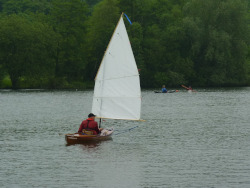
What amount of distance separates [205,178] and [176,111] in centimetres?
3687

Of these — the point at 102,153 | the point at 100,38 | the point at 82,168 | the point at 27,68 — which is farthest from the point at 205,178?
the point at 100,38

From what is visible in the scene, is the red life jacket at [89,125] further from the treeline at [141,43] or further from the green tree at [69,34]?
the green tree at [69,34]

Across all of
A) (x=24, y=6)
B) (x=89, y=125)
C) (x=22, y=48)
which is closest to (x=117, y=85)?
(x=89, y=125)

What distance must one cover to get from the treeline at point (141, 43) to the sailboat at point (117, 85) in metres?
76.8

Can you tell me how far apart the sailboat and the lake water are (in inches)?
77.4

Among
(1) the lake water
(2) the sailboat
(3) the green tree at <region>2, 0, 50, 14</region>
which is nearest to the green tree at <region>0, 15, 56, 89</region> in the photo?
(3) the green tree at <region>2, 0, 50, 14</region>

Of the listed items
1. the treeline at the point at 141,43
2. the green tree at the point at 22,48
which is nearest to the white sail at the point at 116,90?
the treeline at the point at 141,43

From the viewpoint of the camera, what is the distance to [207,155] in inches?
1178

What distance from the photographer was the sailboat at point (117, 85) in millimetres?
36844

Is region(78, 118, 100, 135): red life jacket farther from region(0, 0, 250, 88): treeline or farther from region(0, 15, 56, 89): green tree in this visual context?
region(0, 15, 56, 89): green tree

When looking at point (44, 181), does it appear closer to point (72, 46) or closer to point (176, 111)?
point (176, 111)

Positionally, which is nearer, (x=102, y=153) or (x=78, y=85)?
(x=102, y=153)

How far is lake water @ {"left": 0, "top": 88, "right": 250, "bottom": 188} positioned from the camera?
2372 centimetres

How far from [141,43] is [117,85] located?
89.9 metres
